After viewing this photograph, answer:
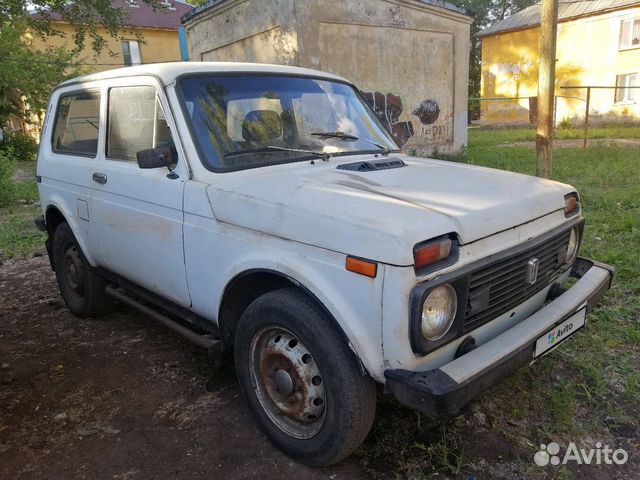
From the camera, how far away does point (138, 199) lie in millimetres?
3182

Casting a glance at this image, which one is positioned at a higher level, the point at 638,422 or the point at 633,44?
the point at 633,44

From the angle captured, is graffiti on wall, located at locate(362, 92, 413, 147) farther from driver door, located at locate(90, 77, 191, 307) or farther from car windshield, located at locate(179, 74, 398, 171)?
driver door, located at locate(90, 77, 191, 307)

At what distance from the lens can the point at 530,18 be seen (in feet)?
83.3

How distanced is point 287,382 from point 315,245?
77 cm

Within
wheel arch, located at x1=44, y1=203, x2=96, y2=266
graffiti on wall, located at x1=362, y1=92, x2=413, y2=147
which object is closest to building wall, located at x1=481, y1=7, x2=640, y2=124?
graffiti on wall, located at x1=362, y1=92, x2=413, y2=147

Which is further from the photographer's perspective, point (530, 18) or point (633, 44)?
point (530, 18)

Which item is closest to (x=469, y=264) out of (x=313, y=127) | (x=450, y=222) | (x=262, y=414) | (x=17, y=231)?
(x=450, y=222)

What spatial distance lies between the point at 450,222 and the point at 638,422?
1.79m

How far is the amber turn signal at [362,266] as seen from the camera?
2.02 metres

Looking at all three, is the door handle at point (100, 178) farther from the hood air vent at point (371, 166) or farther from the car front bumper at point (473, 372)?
the car front bumper at point (473, 372)

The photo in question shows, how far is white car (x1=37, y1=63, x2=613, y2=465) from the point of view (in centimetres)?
208

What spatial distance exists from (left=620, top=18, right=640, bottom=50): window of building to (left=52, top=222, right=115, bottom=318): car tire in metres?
24.6

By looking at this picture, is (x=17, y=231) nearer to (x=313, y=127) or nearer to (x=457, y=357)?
(x=313, y=127)

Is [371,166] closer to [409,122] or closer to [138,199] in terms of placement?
[138,199]
